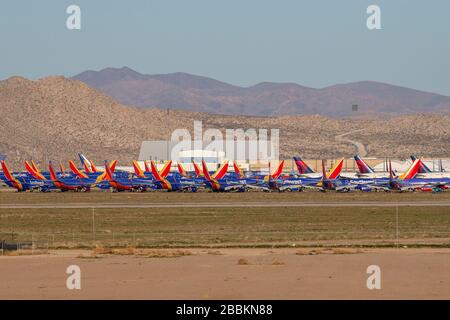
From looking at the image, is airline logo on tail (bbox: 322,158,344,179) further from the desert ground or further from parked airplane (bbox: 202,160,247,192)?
the desert ground

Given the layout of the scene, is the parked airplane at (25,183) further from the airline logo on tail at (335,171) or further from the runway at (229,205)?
the airline logo on tail at (335,171)

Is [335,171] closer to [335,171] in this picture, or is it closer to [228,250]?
[335,171]

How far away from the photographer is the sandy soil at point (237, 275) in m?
31.0

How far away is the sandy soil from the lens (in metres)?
31.0

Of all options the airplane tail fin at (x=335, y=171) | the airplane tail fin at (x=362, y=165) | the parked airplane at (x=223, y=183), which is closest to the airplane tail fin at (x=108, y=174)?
the parked airplane at (x=223, y=183)

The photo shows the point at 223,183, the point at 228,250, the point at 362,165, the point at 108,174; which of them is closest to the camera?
the point at 228,250

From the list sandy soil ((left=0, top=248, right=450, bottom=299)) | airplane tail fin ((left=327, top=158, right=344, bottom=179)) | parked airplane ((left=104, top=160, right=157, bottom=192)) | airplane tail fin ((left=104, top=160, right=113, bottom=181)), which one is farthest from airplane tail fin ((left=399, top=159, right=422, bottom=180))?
sandy soil ((left=0, top=248, right=450, bottom=299))

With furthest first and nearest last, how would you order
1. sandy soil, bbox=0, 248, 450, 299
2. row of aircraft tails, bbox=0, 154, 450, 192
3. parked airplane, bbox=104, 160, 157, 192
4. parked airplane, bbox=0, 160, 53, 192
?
parked airplane, bbox=0, 160, 53, 192
parked airplane, bbox=104, 160, 157, 192
row of aircraft tails, bbox=0, 154, 450, 192
sandy soil, bbox=0, 248, 450, 299

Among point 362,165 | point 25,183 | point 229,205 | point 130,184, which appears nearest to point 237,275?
point 229,205

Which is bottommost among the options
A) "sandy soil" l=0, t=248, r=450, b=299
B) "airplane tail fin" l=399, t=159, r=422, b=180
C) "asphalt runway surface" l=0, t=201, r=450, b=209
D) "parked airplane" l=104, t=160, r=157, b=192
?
"asphalt runway surface" l=0, t=201, r=450, b=209

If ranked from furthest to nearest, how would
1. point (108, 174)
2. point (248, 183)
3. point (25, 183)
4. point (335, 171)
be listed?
1. point (25, 183)
2. point (108, 174)
3. point (248, 183)
4. point (335, 171)

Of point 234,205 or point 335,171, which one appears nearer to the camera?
point 234,205

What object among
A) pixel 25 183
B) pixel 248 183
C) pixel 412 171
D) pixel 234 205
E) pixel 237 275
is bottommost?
pixel 234 205

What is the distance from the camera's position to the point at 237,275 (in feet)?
116
